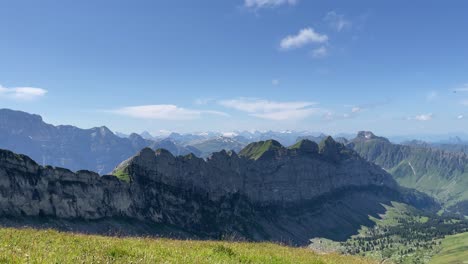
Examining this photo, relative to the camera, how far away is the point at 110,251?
1558 centimetres

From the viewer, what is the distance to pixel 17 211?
652ft

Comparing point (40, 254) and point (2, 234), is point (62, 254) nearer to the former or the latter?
point (40, 254)

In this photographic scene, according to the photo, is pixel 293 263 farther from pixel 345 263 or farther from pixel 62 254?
pixel 62 254

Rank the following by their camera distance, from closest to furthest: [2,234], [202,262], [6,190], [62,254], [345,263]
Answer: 1. [62,254]
2. [202,262]
3. [2,234]
4. [345,263]
5. [6,190]

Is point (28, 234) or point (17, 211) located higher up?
point (28, 234)

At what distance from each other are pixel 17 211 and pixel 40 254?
220 metres

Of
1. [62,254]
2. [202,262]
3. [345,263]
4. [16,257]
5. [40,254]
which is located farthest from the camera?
[345,263]

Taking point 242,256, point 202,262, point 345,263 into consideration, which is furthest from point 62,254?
point 345,263

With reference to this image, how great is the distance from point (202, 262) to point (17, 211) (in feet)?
722

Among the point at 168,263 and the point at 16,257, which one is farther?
the point at 168,263

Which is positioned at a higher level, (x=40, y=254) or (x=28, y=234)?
(x=40, y=254)

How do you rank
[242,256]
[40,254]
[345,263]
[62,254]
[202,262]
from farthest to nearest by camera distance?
[345,263] < [242,256] < [202,262] < [62,254] < [40,254]

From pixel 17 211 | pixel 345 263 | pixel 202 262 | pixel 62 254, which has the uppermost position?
pixel 62 254

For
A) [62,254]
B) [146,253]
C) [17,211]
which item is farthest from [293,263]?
[17,211]
